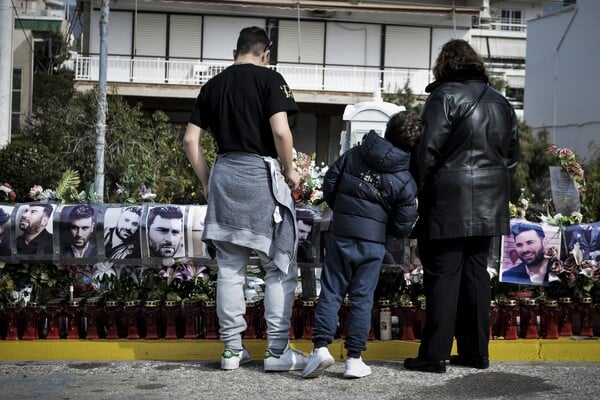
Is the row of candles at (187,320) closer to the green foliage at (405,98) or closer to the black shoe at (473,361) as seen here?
the black shoe at (473,361)

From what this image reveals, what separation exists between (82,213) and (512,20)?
57061 mm

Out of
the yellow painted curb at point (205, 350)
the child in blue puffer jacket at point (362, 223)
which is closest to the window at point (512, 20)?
the yellow painted curb at point (205, 350)

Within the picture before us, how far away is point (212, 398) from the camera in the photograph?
4.93m

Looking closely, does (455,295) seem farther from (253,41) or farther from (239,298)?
(253,41)

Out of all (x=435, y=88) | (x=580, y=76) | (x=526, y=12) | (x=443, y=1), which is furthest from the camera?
(x=526, y=12)

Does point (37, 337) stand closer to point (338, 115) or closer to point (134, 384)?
point (134, 384)

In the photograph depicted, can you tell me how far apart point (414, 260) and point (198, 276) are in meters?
1.48

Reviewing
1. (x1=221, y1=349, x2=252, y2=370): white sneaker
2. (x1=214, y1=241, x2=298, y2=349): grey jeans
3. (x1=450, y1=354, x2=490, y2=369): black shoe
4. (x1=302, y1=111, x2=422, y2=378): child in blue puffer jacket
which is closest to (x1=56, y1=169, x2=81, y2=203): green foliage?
(x1=214, y1=241, x2=298, y2=349): grey jeans

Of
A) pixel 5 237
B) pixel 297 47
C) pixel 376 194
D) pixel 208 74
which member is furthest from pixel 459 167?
pixel 297 47

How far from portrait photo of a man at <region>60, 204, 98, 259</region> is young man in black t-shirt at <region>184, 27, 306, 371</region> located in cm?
103

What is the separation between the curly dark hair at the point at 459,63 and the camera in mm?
5625

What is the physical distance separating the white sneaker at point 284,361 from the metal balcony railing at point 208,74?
2486 cm

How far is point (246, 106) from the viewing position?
17.9 ft

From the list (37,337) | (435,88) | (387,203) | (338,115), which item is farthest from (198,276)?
(338,115)
